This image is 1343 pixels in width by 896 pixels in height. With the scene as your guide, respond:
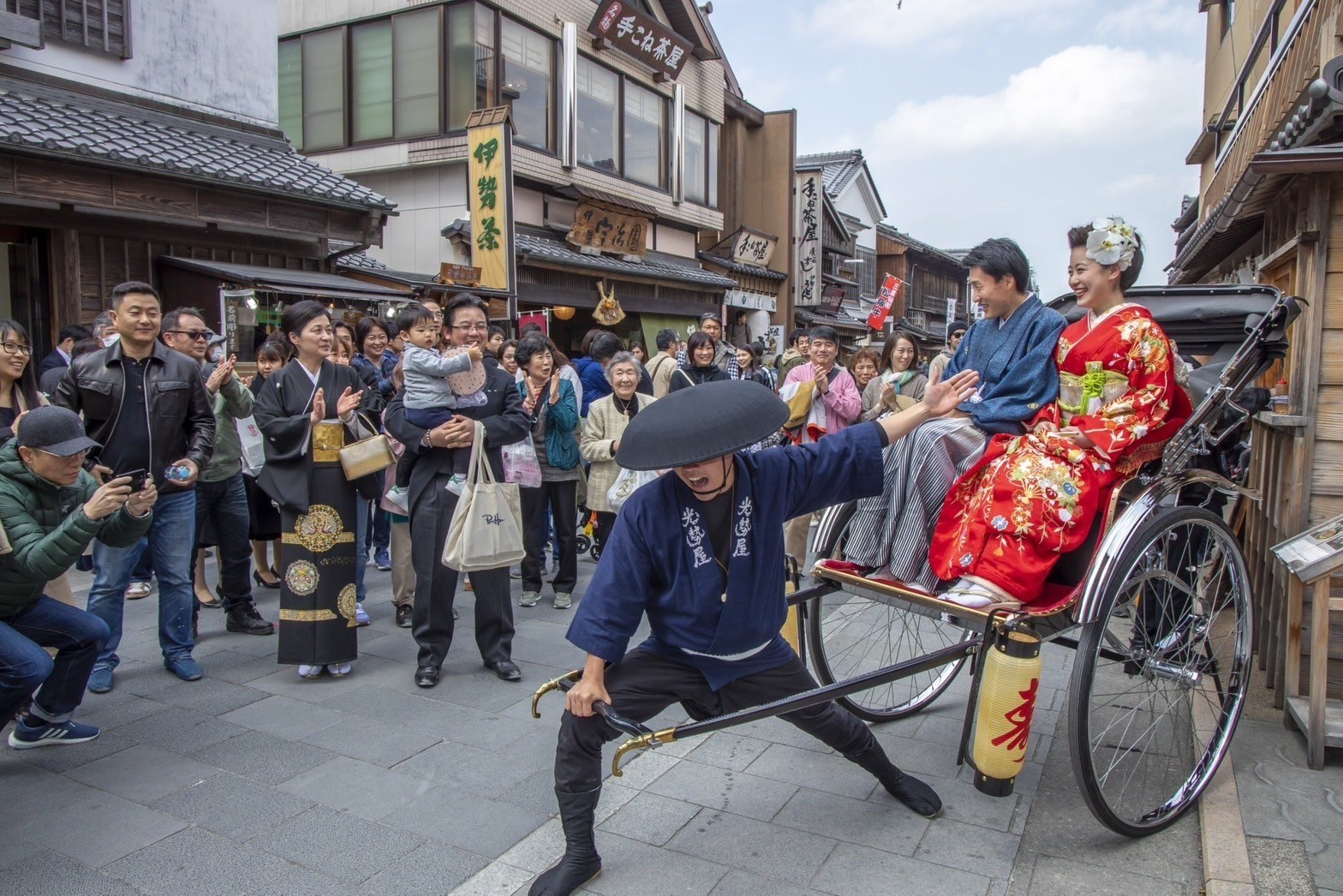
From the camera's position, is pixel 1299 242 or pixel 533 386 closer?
pixel 1299 242

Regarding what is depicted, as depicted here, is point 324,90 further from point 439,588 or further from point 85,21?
point 439,588

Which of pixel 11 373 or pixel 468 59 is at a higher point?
pixel 468 59

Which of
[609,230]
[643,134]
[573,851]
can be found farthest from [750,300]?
[573,851]

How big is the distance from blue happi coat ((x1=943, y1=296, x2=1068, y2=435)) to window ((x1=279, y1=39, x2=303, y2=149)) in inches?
576

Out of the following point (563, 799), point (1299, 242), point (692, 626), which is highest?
point (1299, 242)

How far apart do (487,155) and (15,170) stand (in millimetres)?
5964

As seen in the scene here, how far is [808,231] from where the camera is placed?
75.3 ft

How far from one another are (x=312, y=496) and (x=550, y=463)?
6.54ft

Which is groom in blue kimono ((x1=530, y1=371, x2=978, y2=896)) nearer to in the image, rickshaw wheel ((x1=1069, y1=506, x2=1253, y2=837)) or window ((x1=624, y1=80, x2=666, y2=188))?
rickshaw wheel ((x1=1069, y1=506, x2=1253, y2=837))

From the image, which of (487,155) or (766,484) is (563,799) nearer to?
(766,484)

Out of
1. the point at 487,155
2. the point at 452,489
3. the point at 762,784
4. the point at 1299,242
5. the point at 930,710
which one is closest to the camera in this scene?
the point at 762,784

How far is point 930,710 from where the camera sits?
4.75m

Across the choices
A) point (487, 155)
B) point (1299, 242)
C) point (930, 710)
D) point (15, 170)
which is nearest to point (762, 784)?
point (930, 710)

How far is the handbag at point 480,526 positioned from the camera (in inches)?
192
